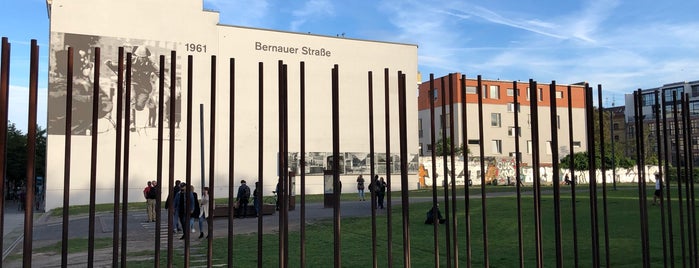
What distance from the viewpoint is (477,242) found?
14.4m

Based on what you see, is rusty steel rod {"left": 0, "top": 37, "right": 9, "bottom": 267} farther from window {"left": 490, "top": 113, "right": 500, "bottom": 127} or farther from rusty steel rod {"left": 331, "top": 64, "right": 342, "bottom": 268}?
window {"left": 490, "top": 113, "right": 500, "bottom": 127}

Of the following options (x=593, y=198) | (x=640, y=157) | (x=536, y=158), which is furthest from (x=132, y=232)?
(x=640, y=157)

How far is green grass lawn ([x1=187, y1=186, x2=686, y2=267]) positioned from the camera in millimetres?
11492

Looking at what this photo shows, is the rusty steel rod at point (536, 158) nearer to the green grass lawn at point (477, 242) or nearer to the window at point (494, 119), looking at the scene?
the green grass lawn at point (477, 242)

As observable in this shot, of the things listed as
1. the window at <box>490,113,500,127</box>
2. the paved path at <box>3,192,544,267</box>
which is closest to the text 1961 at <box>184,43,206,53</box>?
the paved path at <box>3,192,544,267</box>

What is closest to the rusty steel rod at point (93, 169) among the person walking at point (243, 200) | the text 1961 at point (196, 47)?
the person walking at point (243, 200)

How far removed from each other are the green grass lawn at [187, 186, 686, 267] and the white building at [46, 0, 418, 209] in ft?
65.4

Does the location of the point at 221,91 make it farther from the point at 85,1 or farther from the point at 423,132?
the point at 423,132

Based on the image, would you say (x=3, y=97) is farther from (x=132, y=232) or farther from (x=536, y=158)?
(x=132, y=232)

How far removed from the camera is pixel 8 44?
149 inches

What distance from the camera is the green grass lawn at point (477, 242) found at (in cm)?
1149

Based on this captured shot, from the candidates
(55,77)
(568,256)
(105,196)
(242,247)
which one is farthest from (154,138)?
(568,256)

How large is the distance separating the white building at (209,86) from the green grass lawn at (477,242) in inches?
785

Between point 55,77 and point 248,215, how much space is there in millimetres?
18622
